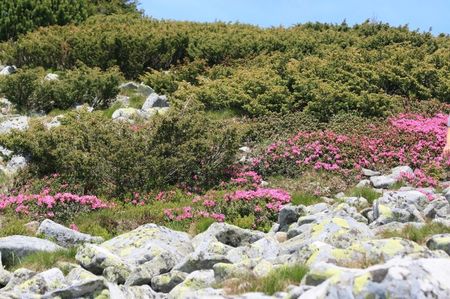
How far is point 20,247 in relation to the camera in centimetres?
1027

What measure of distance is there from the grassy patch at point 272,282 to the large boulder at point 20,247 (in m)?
4.35

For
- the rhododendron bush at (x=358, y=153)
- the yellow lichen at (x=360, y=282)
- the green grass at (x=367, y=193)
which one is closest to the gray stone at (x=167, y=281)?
the yellow lichen at (x=360, y=282)

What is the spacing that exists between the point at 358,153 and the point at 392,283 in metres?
11.2

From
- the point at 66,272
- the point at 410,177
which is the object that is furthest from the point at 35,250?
the point at 410,177

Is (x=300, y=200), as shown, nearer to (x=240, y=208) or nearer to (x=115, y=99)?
(x=240, y=208)

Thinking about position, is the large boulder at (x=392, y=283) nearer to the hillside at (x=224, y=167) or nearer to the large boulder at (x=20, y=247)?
the hillside at (x=224, y=167)

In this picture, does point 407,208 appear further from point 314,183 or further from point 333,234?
point 314,183

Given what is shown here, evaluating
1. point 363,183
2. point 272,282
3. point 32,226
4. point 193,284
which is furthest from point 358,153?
point 272,282

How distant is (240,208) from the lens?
1330cm

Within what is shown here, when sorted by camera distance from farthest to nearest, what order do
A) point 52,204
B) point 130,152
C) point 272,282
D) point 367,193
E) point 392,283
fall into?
point 130,152 < point 367,193 < point 52,204 < point 272,282 < point 392,283

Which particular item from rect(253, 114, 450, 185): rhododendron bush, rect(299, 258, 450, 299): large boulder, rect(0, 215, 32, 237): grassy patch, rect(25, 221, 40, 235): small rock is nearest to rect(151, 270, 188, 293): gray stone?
rect(299, 258, 450, 299): large boulder

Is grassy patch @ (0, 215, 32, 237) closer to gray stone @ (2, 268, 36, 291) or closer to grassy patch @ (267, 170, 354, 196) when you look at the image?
gray stone @ (2, 268, 36, 291)

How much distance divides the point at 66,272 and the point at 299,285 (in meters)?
4.16

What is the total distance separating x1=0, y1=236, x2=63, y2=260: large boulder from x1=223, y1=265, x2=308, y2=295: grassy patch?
171 inches
